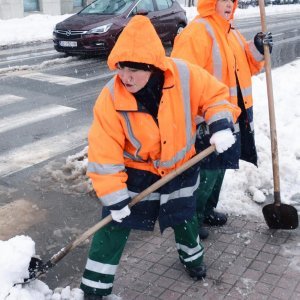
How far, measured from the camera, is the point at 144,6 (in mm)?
13141

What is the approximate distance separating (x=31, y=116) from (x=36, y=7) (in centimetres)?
1777

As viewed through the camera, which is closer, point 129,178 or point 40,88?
point 129,178

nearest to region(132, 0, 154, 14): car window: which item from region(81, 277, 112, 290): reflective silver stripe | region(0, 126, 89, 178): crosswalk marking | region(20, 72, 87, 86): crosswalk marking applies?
region(20, 72, 87, 86): crosswalk marking

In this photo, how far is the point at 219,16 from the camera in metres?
3.39

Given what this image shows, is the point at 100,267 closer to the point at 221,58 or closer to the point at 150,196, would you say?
the point at 150,196

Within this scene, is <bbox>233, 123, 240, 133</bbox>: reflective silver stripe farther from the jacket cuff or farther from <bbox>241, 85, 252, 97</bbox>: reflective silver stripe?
the jacket cuff

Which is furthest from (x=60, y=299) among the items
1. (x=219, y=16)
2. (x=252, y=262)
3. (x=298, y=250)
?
(x=219, y=16)

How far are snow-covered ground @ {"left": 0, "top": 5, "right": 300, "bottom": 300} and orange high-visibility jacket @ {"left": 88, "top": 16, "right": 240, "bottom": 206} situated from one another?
2.27 feet

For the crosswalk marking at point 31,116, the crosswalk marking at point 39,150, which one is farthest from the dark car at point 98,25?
the crosswalk marking at point 39,150

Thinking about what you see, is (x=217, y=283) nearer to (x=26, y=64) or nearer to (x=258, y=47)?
(x=258, y=47)

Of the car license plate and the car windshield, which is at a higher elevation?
the car windshield

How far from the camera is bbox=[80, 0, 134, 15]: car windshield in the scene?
40.9ft

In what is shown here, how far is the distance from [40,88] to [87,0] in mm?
18201

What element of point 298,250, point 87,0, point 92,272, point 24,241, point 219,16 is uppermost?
point 87,0
